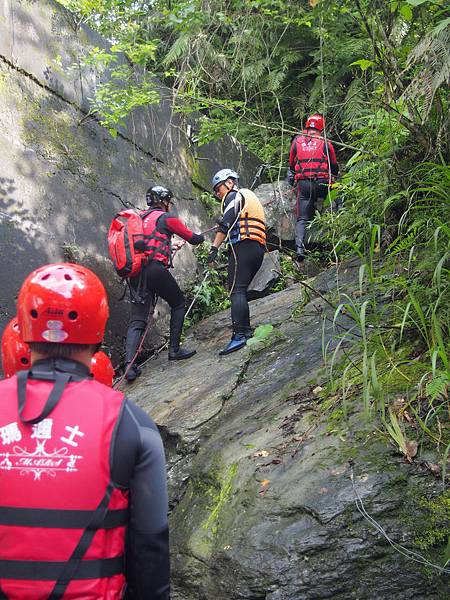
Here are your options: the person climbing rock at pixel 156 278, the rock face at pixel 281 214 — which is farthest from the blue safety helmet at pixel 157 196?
the rock face at pixel 281 214

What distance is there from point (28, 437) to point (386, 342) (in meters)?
2.75

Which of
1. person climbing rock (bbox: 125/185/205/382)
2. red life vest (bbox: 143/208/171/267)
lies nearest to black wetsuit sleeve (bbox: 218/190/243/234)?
person climbing rock (bbox: 125/185/205/382)

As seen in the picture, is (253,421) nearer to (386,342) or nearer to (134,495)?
(386,342)

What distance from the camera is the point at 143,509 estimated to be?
1758mm

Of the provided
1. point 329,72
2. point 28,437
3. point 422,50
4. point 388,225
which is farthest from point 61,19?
Result: point 28,437

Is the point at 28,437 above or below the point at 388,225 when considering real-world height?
above

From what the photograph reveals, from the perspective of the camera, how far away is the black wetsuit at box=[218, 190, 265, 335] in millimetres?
6469

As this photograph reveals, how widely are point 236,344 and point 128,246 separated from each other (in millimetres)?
1644

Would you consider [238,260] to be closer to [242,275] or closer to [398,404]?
[242,275]

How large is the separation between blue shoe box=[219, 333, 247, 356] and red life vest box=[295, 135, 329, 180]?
3241 mm

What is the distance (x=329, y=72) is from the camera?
9.66 meters

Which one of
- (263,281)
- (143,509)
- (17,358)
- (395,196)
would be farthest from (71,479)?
(263,281)

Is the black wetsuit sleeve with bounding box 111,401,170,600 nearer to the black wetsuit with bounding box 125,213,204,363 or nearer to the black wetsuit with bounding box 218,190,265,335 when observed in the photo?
the black wetsuit with bounding box 218,190,265,335

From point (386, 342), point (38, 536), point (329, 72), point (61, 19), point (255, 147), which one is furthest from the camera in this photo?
point (255, 147)
